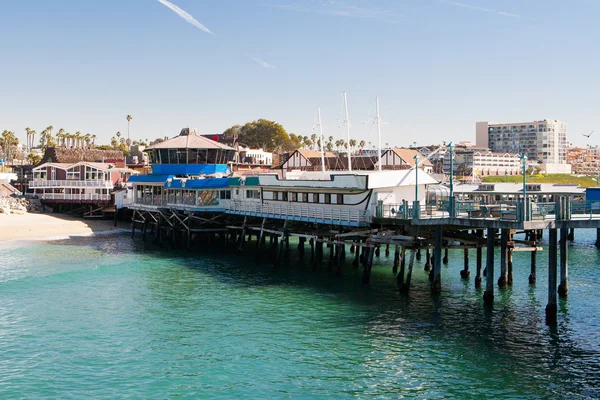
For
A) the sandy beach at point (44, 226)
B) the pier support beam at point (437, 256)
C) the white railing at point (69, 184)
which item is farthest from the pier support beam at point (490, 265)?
the white railing at point (69, 184)

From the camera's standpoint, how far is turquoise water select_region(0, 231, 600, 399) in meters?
22.2

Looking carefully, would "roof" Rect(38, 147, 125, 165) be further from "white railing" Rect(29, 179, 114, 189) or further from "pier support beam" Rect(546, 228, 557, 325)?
"pier support beam" Rect(546, 228, 557, 325)

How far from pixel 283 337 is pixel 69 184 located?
61984 millimetres

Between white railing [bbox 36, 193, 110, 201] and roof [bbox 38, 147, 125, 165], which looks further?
roof [bbox 38, 147, 125, 165]

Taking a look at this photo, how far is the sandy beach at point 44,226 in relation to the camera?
64.8 metres

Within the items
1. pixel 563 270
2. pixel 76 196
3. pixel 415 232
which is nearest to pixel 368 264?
pixel 415 232

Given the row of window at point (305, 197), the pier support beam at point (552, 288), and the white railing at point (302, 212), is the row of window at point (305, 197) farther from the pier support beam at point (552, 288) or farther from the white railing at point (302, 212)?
the pier support beam at point (552, 288)

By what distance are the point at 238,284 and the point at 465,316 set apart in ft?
50.4

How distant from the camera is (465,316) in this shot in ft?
103

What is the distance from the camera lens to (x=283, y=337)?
27.7m

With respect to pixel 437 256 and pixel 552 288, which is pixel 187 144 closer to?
pixel 437 256

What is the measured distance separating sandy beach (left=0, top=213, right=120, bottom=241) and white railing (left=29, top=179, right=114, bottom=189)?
15.8 ft

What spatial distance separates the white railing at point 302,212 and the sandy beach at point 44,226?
23256 millimetres

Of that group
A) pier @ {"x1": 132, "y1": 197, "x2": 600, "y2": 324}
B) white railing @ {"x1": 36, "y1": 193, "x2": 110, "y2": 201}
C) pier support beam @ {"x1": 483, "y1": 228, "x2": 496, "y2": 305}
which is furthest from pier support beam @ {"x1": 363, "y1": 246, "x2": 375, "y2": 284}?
white railing @ {"x1": 36, "y1": 193, "x2": 110, "y2": 201}
